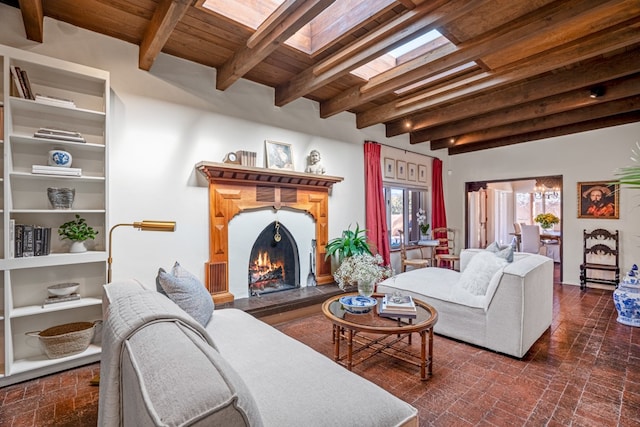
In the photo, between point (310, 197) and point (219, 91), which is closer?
point (219, 91)

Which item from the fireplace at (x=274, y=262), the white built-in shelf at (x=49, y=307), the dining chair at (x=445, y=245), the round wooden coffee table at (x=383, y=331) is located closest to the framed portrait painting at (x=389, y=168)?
the dining chair at (x=445, y=245)

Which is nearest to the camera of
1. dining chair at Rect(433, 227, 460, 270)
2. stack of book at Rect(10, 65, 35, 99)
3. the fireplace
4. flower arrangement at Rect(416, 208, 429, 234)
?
stack of book at Rect(10, 65, 35, 99)

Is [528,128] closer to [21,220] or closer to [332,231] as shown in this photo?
[332,231]

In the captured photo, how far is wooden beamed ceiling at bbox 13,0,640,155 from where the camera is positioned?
2.27 meters

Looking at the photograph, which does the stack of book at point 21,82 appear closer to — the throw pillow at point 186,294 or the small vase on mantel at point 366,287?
the throw pillow at point 186,294

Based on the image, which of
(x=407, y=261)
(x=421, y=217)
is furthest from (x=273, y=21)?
(x=421, y=217)

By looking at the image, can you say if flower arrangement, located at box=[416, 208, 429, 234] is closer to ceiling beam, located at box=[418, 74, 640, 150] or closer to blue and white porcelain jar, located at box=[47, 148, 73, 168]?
ceiling beam, located at box=[418, 74, 640, 150]

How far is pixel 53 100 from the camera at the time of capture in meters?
2.38

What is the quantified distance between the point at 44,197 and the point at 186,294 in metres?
1.63

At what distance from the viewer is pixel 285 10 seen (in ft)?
7.18

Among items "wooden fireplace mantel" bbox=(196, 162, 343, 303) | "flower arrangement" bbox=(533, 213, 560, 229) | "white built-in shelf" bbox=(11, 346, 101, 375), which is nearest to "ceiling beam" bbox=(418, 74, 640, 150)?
"wooden fireplace mantel" bbox=(196, 162, 343, 303)

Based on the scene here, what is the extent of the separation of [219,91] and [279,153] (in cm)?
98

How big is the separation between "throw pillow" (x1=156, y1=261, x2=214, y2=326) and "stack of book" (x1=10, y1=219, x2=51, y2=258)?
1132mm

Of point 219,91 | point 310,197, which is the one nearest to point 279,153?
point 310,197
